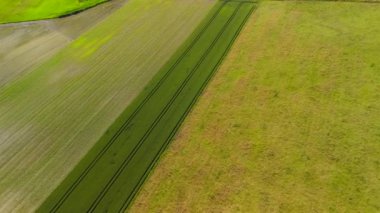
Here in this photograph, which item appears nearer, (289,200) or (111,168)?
(289,200)

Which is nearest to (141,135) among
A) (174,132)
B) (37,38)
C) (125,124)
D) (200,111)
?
(125,124)

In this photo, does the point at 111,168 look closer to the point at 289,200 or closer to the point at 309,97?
the point at 289,200

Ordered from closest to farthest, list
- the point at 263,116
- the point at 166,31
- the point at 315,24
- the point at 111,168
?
the point at 111,168 < the point at 263,116 < the point at 315,24 < the point at 166,31

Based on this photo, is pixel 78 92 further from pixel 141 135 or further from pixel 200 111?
pixel 200 111

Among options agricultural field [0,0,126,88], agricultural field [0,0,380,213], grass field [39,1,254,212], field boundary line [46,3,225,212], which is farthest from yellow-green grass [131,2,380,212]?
agricultural field [0,0,126,88]

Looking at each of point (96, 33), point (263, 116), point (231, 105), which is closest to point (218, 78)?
point (231, 105)

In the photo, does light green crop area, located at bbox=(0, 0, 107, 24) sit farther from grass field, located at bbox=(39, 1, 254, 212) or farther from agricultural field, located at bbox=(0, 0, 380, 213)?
grass field, located at bbox=(39, 1, 254, 212)
